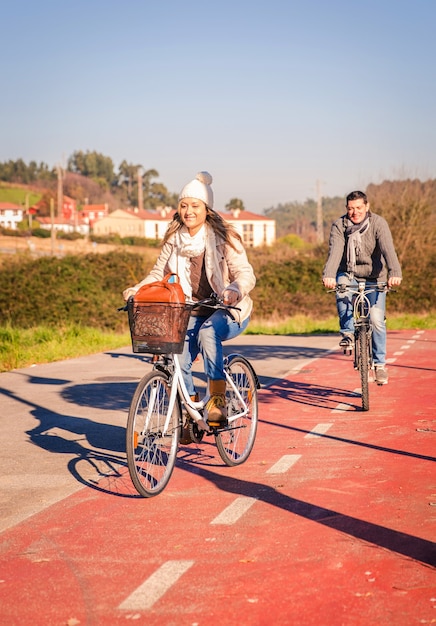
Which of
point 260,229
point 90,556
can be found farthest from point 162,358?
point 260,229

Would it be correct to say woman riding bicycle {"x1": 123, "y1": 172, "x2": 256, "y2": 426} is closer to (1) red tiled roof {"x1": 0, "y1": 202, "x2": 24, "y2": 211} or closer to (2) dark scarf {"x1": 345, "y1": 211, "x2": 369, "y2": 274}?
(2) dark scarf {"x1": 345, "y1": 211, "x2": 369, "y2": 274}

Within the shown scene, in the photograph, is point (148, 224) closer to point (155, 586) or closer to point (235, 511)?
point (235, 511)

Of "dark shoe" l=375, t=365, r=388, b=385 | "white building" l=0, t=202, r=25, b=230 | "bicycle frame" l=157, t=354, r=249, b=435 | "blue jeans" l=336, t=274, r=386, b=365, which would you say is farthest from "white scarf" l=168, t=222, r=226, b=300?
Answer: "white building" l=0, t=202, r=25, b=230

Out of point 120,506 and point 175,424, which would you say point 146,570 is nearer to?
point 120,506

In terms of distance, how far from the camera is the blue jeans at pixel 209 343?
258 inches

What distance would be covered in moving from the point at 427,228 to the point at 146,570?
104 ft

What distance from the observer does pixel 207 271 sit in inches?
266

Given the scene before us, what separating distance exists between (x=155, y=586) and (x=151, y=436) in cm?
181

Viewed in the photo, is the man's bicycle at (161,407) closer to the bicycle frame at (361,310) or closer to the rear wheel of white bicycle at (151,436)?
the rear wheel of white bicycle at (151,436)

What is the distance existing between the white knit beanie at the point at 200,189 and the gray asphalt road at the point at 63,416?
213 centimetres

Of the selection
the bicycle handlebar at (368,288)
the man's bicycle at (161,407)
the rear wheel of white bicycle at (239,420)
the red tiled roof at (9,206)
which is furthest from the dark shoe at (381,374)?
the red tiled roof at (9,206)

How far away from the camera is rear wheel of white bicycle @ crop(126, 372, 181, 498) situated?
5.74 metres

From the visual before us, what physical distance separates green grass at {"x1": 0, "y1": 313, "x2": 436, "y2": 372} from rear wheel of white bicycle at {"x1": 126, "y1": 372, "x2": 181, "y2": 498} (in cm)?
911

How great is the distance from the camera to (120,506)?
5.93 meters
